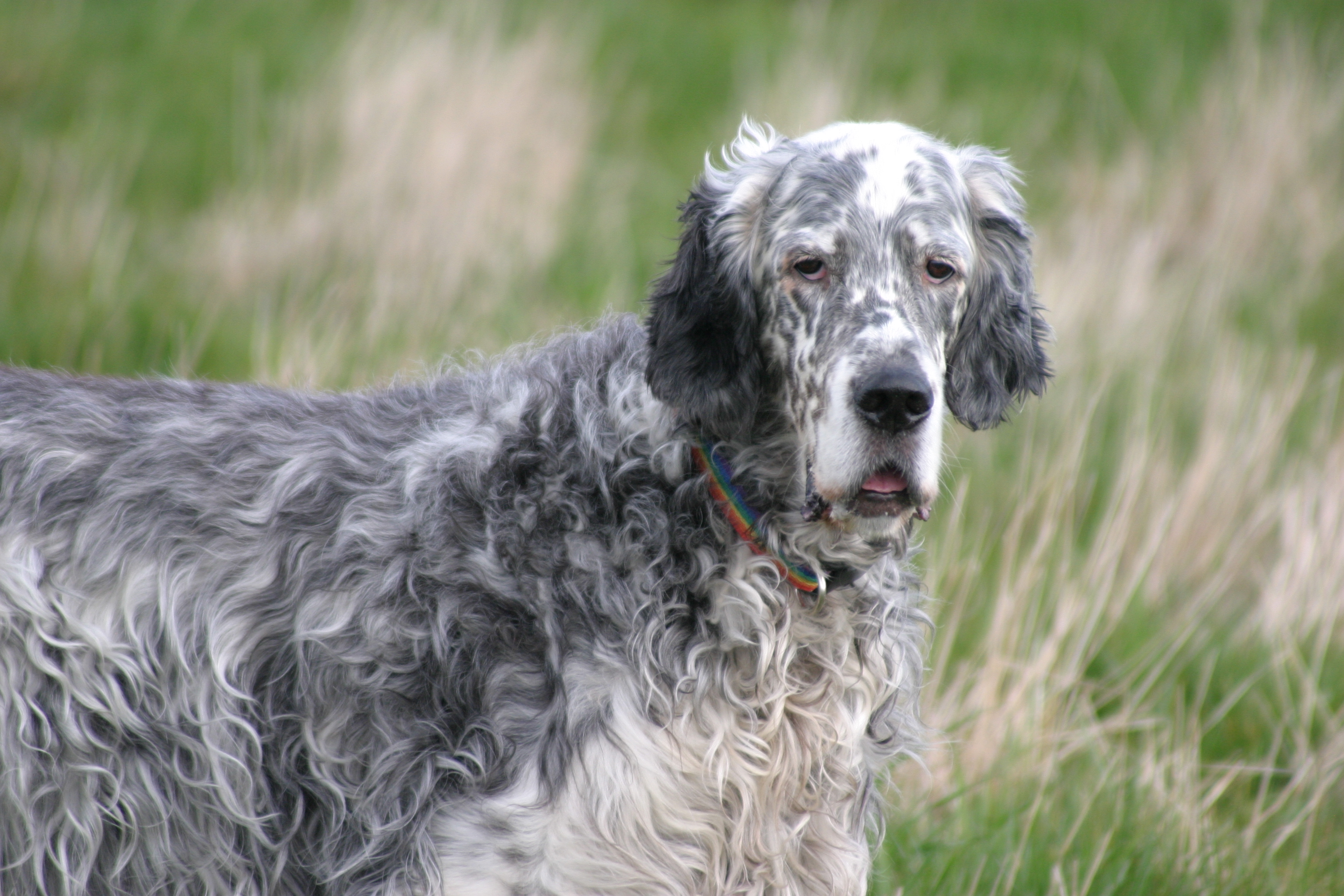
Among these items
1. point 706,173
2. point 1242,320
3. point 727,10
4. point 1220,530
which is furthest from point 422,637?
point 727,10

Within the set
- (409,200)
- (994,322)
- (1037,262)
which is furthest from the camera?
(1037,262)

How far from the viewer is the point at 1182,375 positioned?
6.50 metres

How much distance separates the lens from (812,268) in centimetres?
269

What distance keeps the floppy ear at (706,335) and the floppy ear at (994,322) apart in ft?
1.48

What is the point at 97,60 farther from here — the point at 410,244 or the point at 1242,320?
the point at 1242,320

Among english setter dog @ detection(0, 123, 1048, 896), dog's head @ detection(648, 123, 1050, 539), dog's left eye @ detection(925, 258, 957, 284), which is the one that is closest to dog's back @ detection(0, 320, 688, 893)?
english setter dog @ detection(0, 123, 1048, 896)

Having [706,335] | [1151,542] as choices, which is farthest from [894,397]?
[1151,542]

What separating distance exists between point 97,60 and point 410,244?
3.84m

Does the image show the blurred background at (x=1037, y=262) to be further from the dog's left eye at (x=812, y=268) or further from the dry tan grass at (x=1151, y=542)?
the dog's left eye at (x=812, y=268)

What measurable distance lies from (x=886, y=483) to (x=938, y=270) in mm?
483

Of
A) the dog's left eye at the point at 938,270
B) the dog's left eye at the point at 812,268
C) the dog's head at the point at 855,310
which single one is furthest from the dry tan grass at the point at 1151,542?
the dog's left eye at the point at 812,268

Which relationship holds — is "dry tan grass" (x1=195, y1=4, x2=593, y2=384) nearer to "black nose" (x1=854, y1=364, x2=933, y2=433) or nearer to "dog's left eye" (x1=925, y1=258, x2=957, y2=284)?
"dog's left eye" (x1=925, y1=258, x2=957, y2=284)

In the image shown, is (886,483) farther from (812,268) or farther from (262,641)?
(262,641)

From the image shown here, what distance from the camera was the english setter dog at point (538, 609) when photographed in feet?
8.62
